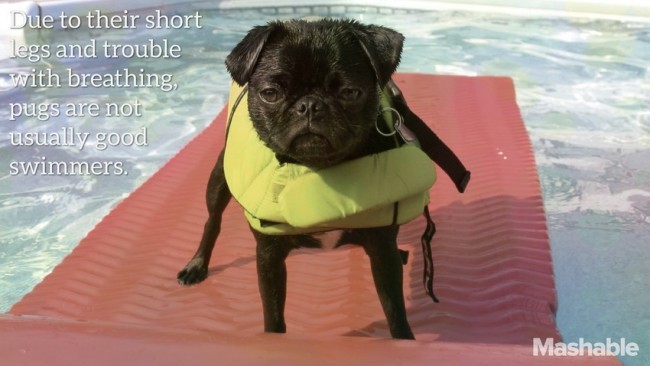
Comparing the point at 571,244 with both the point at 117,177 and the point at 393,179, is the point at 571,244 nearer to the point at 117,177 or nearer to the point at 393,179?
the point at 393,179

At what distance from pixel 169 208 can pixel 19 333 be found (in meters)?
2.30

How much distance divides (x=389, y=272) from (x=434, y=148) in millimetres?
624

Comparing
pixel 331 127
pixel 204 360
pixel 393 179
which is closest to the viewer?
pixel 204 360

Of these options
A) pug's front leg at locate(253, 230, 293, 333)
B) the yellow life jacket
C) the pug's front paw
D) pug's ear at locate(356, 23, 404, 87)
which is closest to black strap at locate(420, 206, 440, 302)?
the yellow life jacket

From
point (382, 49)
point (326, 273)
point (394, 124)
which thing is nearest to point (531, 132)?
point (326, 273)

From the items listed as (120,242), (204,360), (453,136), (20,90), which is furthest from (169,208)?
(20,90)

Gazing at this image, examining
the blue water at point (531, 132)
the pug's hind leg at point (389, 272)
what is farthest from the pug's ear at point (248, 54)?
the blue water at point (531, 132)

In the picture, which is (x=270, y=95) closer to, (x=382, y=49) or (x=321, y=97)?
(x=321, y=97)

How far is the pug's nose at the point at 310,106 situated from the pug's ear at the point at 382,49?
219 millimetres

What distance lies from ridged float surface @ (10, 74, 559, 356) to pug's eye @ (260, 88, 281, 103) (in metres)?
0.79

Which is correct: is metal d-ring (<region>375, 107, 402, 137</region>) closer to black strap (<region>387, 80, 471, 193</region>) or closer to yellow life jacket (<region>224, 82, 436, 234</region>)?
yellow life jacket (<region>224, 82, 436, 234</region>)

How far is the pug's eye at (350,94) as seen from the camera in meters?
2.25

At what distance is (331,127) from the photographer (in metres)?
2.20

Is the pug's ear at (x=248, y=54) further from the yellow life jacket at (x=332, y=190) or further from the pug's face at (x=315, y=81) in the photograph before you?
the yellow life jacket at (x=332, y=190)
